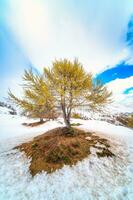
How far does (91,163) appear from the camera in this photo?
6.02 m

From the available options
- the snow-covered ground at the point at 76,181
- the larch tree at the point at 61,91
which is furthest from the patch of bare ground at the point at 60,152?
the larch tree at the point at 61,91

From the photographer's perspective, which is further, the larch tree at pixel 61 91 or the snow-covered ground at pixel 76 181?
the larch tree at pixel 61 91

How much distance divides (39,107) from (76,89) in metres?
2.74

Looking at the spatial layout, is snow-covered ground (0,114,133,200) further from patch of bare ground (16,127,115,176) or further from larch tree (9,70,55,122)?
larch tree (9,70,55,122)

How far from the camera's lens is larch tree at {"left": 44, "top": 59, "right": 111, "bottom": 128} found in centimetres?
827

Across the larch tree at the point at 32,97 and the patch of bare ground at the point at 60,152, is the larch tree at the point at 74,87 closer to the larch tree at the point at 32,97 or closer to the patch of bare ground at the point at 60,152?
the larch tree at the point at 32,97

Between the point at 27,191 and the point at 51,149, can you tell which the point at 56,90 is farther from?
the point at 27,191

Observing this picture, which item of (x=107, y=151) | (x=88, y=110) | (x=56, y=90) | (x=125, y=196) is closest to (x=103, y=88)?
(x=88, y=110)

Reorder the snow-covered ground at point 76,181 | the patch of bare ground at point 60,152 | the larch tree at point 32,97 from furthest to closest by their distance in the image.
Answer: the larch tree at point 32,97 → the patch of bare ground at point 60,152 → the snow-covered ground at point 76,181

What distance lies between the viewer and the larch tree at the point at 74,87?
8.27 m

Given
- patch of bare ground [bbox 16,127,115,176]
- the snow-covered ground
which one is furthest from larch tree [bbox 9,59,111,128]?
the snow-covered ground

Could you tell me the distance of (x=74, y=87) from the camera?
8352 millimetres

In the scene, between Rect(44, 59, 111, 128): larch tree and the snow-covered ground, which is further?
Rect(44, 59, 111, 128): larch tree

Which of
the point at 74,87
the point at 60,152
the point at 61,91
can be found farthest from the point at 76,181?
the point at 74,87
